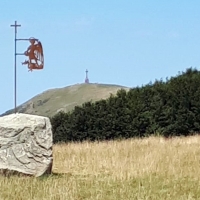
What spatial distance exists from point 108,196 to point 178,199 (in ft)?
3.30

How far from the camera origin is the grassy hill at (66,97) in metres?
140

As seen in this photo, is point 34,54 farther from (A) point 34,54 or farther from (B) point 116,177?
(B) point 116,177

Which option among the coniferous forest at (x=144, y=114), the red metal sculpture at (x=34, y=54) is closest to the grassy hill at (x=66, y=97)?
the coniferous forest at (x=144, y=114)

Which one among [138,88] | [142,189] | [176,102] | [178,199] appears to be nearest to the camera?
[178,199]

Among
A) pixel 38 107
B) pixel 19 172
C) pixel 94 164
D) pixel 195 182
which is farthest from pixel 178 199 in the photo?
pixel 38 107

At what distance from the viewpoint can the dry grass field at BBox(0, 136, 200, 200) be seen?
861cm

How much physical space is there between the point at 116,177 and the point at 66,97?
140458mm

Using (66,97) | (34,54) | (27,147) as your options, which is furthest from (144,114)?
(66,97)

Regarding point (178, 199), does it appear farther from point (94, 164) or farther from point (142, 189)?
point (94, 164)

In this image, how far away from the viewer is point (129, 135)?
108ft

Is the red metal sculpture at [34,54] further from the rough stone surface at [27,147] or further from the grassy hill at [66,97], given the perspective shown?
the grassy hill at [66,97]

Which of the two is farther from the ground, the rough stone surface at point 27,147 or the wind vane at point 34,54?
the wind vane at point 34,54

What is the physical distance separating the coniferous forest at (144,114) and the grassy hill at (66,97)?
101 m

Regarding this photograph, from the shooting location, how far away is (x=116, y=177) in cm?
1084
